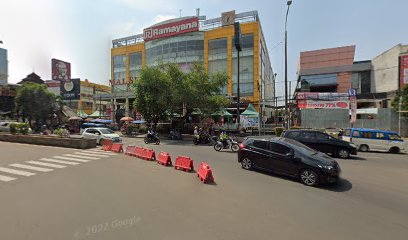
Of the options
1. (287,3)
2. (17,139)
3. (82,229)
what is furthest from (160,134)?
(82,229)

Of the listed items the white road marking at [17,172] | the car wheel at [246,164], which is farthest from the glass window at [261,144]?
the white road marking at [17,172]

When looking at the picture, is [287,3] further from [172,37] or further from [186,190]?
[172,37]

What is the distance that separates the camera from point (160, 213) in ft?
17.6

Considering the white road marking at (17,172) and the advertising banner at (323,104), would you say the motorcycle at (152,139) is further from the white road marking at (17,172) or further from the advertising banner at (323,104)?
the advertising banner at (323,104)

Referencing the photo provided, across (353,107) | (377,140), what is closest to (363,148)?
(377,140)

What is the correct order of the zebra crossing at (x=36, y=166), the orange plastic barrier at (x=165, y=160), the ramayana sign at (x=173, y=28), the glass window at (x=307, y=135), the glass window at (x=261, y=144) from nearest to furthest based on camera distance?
the zebra crossing at (x=36, y=166) → the glass window at (x=261, y=144) → the orange plastic barrier at (x=165, y=160) → the glass window at (x=307, y=135) → the ramayana sign at (x=173, y=28)

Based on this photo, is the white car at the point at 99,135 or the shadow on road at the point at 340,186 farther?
the white car at the point at 99,135

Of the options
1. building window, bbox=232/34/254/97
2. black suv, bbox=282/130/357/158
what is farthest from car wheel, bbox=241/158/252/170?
building window, bbox=232/34/254/97

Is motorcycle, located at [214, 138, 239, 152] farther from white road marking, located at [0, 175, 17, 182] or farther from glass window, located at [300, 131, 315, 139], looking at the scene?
white road marking, located at [0, 175, 17, 182]

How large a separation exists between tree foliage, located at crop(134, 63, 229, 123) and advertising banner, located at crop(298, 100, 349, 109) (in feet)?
37.7

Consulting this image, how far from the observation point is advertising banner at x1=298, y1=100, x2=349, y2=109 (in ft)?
93.2

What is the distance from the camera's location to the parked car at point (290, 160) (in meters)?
7.79

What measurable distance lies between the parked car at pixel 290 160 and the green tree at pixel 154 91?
1648cm

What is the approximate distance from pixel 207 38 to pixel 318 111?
83.8ft
